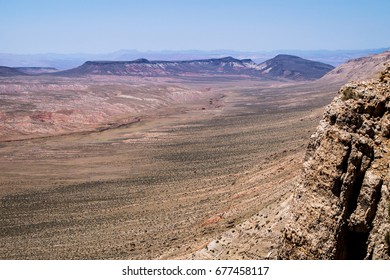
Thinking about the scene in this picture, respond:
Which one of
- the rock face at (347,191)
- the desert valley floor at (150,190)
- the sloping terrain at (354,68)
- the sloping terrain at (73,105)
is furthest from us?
the sloping terrain at (354,68)

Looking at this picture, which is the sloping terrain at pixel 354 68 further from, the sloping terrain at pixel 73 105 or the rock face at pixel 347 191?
the rock face at pixel 347 191

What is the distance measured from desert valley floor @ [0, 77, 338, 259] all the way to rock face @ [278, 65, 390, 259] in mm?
4611

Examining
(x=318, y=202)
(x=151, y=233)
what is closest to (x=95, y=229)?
(x=151, y=233)

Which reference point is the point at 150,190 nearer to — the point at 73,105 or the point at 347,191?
the point at 347,191

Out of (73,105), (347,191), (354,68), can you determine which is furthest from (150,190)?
(354,68)

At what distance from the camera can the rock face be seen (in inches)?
319

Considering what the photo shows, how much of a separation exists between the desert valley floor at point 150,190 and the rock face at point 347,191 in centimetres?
461

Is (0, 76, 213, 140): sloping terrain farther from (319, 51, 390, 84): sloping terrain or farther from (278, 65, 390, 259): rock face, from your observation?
(278, 65, 390, 259): rock face

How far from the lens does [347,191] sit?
8.34 meters

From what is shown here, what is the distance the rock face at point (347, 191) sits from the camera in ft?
26.6

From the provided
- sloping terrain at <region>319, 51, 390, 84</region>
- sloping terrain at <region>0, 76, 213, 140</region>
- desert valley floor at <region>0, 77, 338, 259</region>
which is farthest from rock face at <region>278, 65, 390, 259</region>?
sloping terrain at <region>319, 51, 390, 84</region>

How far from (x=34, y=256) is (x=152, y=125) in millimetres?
50301

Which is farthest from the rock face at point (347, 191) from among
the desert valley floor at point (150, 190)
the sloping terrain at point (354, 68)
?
the sloping terrain at point (354, 68)

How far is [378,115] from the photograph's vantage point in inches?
356
